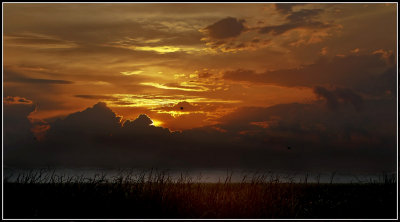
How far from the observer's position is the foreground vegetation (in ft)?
57.2

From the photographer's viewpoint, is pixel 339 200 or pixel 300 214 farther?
pixel 339 200

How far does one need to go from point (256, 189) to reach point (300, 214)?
2.35m

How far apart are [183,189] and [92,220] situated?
418cm

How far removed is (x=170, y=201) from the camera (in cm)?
1806

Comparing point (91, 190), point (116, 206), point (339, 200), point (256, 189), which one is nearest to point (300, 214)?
point (256, 189)

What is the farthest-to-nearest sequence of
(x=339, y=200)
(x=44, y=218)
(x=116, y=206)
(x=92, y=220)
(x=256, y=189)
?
(x=339, y=200) → (x=256, y=189) → (x=116, y=206) → (x=44, y=218) → (x=92, y=220)

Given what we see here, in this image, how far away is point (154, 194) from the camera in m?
18.6

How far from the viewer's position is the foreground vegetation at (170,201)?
17422 millimetres

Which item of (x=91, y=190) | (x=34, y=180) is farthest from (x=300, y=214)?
(x=34, y=180)

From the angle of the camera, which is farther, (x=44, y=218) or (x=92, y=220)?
(x=44, y=218)

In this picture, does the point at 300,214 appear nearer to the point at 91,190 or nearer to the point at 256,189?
the point at 256,189

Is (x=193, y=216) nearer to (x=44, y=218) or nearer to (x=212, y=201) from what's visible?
(x=212, y=201)

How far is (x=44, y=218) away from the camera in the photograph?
16859 millimetres

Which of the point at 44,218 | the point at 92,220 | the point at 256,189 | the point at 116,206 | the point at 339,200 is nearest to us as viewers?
the point at 92,220
